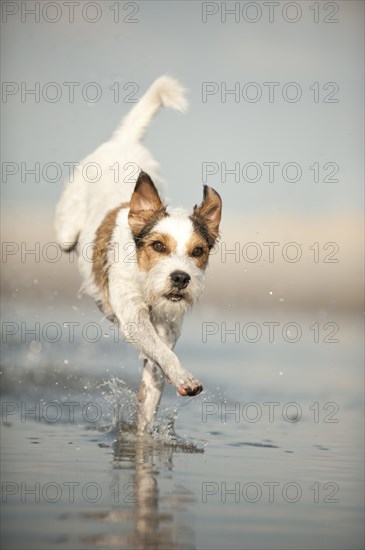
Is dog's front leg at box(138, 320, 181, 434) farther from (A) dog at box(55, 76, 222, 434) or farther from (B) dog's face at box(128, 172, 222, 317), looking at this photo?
(B) dog's face at box(128, 172, 222, 317)

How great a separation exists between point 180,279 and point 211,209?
0.81 metres

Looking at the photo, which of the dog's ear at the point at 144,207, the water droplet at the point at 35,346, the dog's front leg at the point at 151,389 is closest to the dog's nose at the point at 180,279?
the dog's ear at the point at 144,207

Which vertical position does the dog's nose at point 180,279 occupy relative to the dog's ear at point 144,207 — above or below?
below

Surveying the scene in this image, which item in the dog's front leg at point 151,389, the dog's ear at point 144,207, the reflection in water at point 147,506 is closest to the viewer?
the reflection in water at point 147,506

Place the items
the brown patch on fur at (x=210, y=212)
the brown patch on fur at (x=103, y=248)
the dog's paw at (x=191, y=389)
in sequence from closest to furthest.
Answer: the dog's paw at (x=191, y=389) < the brown patch on fur at (x=210, y=212) < the brown patch on fur at (x=103, y=248)

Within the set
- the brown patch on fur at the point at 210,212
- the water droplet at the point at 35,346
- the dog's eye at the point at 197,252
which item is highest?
the brown patch on fur at the point at 210,212

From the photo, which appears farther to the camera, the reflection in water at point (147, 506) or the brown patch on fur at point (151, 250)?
the brown patch on fur at point (151, 250)

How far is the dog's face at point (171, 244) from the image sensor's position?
6309 millimetres

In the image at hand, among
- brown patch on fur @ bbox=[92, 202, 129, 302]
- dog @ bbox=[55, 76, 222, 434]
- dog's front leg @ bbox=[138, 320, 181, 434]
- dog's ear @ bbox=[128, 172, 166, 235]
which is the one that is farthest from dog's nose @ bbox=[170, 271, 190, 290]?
brown patch on fur @ bbox=[92, 202, 129, 302]

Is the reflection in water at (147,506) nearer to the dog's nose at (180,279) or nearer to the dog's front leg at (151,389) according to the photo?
the dog's front leg at (151,389)

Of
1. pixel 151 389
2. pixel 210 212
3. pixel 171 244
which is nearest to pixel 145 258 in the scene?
pixel 171 244

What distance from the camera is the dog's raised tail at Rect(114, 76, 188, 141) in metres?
8.45

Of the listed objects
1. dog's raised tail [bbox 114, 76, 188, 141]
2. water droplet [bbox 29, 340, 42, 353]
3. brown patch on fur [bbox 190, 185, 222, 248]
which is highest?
dog's raised tail [bbox 114, 76, 188, 141]

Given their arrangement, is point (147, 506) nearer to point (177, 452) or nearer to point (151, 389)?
point (177, 452)
